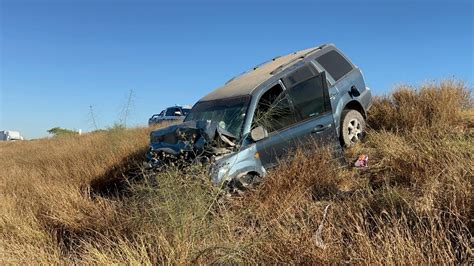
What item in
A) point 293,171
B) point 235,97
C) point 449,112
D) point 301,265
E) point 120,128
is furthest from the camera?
point 120,128

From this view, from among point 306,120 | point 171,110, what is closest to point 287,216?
point 306,120

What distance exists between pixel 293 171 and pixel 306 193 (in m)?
0.59

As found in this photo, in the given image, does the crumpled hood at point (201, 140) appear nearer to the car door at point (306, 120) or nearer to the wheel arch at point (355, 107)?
the car door at point (306, 120)

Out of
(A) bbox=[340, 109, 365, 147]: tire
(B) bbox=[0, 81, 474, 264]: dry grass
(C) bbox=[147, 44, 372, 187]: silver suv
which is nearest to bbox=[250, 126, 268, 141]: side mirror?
(C) bbox=[147, 44, 372, 187]: silver suv

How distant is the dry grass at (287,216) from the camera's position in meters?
3.40

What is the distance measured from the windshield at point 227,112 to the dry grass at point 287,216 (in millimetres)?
1041

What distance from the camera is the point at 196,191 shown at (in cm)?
454

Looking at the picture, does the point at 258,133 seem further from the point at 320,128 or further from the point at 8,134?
the point at 8,134

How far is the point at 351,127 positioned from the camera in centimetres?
780

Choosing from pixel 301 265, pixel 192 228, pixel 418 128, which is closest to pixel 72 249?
pixel 192 228

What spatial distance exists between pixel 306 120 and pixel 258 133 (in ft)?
3.52

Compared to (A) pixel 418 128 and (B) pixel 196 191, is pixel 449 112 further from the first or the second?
(B) pixel 196 191

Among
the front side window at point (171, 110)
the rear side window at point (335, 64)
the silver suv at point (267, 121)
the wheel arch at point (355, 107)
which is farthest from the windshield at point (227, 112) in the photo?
the front side window at point (171, 110)

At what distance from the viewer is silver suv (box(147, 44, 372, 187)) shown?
6277 millimetres
